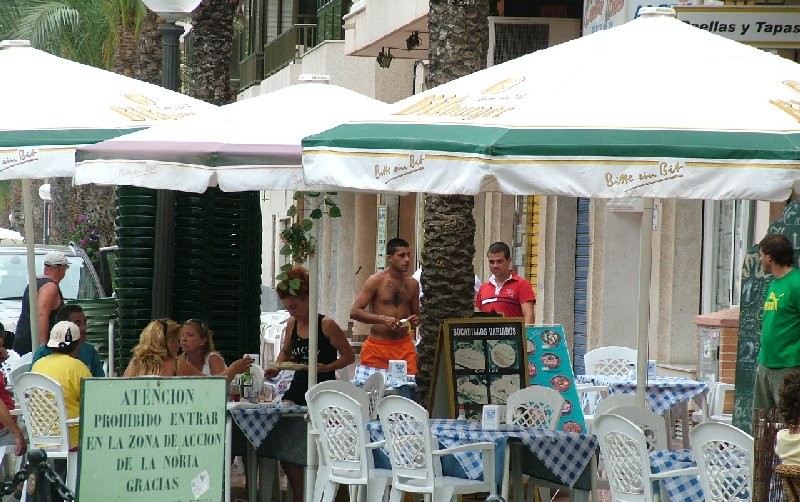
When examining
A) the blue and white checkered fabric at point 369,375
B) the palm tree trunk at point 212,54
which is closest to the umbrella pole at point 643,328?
the blue and white checkered fabric at point 369,375

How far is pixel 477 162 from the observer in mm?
7527

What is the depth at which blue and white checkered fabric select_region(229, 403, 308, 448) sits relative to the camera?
10.4 meters

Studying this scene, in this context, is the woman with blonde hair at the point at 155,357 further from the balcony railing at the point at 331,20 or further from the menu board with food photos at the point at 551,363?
the balcony railing at the point at 331,20

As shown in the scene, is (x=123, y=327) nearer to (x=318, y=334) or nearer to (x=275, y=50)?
(x=318, y=334)

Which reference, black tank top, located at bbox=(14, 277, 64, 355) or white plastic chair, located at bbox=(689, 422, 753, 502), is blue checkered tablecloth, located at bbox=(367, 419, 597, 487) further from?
black tank top, located at bbox=(14, 277, 64, 355)

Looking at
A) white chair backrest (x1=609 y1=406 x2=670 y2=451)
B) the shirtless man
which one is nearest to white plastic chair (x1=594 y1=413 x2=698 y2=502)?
white chair backrest (x1=609 y1=406 x2=670 y2=451)

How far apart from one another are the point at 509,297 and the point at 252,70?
1065 inches

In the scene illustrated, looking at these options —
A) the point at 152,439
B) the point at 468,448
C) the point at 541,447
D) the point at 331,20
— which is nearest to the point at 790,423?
the point at 541,447

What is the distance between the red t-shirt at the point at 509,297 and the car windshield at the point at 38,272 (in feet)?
20.0

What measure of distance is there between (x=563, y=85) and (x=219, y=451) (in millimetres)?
2533

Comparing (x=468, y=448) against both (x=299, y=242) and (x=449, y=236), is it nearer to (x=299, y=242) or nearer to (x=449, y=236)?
(x=299, y=242)

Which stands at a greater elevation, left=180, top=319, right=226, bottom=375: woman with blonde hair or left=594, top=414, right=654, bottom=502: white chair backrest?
left=180, top=319, right=226, bottom=375: woman with blonde hair

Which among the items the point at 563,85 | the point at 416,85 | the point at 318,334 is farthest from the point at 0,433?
the point at 416,85

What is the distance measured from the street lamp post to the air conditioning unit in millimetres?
7430
